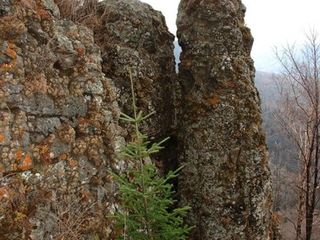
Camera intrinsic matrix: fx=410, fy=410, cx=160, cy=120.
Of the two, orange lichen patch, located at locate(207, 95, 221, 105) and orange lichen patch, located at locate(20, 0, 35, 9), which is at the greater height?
orange lichen patch, located at locate(20, 0, 35, 9)

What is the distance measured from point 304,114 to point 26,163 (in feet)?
43.9

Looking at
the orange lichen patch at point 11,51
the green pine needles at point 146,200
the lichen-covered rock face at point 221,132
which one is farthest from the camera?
the lichen-covered rock face at point 221,132

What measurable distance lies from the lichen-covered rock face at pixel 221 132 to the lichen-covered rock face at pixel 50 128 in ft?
7.68

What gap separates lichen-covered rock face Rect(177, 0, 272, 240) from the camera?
795 cm

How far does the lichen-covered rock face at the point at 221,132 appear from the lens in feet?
26.1

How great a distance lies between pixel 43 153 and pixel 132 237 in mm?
1625

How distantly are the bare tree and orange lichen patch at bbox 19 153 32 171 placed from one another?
10622mm

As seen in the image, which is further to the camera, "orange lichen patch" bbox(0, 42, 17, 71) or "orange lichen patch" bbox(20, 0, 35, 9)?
"orange lichen patch" bbox(20, 0, 35, 9)

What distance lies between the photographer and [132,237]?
4836 mm

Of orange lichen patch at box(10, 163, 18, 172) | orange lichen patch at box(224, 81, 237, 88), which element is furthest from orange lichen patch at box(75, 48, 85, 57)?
orange lichen patch at box(224, 81, 237, 88)

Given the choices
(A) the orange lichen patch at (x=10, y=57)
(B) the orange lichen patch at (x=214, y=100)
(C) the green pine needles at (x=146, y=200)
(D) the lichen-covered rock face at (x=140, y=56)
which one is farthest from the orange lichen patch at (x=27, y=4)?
(B) the orange lichen patch at (x=214, y=100)

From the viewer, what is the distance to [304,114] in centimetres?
1623

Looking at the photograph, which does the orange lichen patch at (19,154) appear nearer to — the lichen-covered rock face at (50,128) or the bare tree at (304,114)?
the lichen-covered rock face at (50,128)

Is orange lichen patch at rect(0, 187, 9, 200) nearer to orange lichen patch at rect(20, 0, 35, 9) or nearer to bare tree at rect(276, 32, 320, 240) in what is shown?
orange lichen patch at rect(20, 0, 35, 9)
